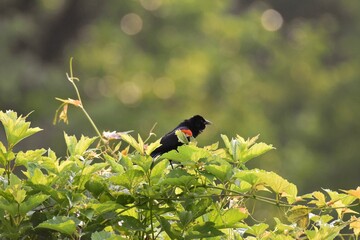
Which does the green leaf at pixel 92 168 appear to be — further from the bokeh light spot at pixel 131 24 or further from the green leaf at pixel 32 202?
the bokeh light spot at pixel 131 24

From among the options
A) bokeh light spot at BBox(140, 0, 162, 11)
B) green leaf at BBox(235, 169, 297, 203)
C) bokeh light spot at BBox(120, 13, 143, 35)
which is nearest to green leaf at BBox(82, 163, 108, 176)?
green leaf at BBox(235, 169, 297, 203)

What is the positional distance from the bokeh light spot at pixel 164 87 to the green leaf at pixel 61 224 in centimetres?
2017

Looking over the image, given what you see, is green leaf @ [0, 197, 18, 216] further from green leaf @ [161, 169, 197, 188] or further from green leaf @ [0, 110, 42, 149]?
green leaf @ [161, 169, 197, 188]

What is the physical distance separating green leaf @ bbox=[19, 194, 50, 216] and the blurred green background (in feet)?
56.1

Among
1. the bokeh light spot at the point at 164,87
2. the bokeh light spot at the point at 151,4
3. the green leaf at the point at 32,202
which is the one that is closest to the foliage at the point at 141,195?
the green leaf at the point at 32,202

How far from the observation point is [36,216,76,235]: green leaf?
7.20 feet

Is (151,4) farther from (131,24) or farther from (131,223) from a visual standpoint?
(131,223)

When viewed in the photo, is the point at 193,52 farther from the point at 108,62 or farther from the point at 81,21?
the point at 81,21

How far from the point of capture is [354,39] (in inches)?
989

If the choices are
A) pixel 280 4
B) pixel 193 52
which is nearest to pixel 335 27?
pixel 280 4

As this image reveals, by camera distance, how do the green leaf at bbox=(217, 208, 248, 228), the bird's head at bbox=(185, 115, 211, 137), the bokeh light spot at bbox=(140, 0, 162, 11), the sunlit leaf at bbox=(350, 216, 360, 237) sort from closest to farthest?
the green leaf at bbox=(217, 208, 248, 228) < the sunlit leaf at bbox=(350, 216, 360, 237) < the bird's head at bbox=(185, 115, 211, 137) < the bokeh light spot at bbox=(140, 0, 162, 11)

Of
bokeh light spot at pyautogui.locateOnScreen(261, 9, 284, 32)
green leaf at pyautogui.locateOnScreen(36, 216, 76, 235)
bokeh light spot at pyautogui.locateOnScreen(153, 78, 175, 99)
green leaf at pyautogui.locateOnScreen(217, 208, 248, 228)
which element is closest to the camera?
green leaf at pyautogui.locateOnScreen(36, 216, 76, 235)

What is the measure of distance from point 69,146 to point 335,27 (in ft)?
83.1

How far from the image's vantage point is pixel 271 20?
2622cm
